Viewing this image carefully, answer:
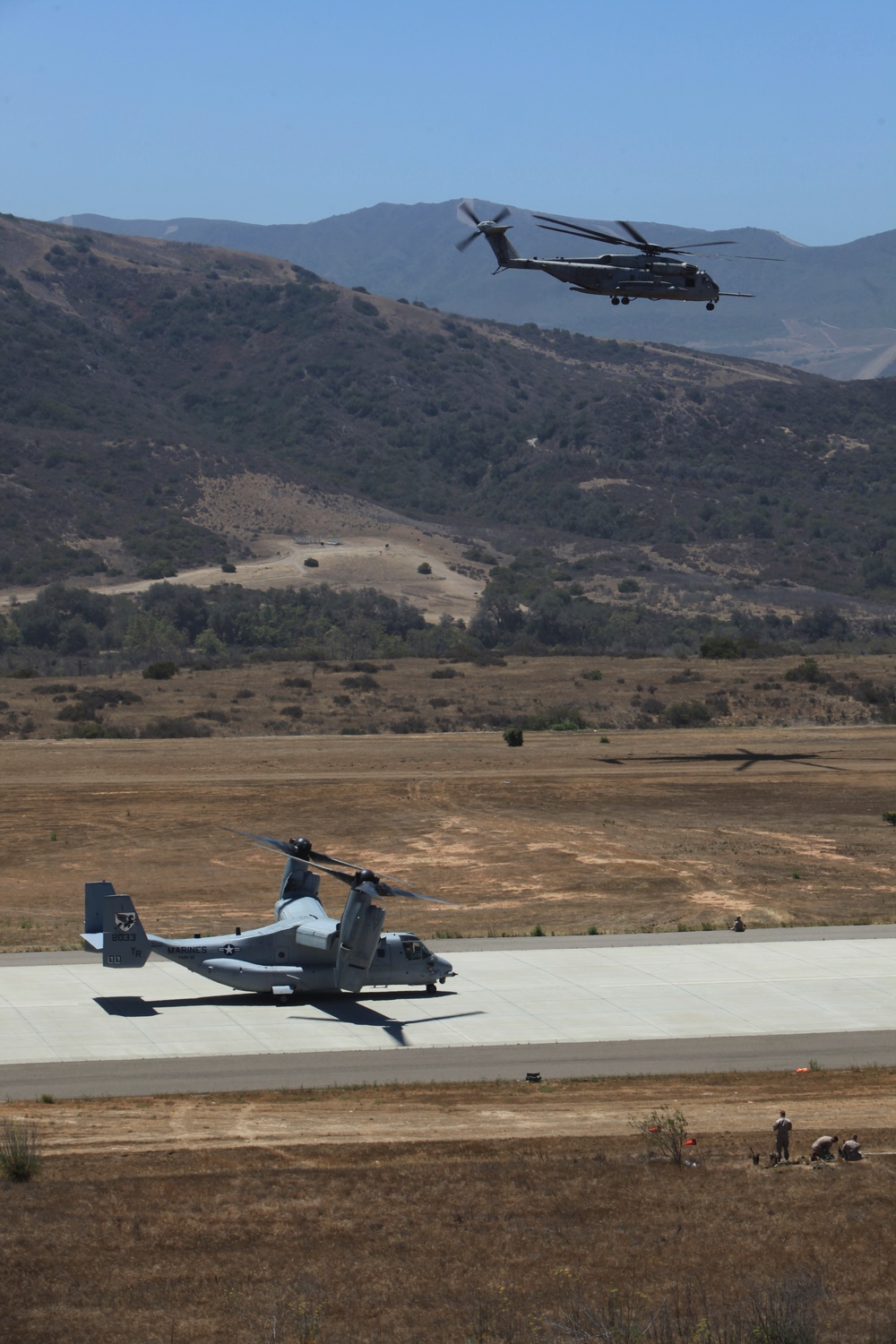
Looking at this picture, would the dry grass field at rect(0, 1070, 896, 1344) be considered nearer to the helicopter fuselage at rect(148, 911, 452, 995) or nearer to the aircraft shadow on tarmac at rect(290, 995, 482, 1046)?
the aircraft shadow on tarmac at rect(290, 995, 482, 1046)

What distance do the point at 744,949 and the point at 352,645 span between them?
73.6 m

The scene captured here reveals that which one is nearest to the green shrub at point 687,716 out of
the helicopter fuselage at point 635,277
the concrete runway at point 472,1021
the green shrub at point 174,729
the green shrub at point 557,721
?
the green shrub at point 557,721

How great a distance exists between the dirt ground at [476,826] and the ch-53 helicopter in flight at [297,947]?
20.5 ft

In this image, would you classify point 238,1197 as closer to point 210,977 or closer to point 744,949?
point 210,977

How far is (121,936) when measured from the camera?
29156mm

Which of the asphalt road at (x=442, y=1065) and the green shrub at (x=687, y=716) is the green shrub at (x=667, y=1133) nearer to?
the asphalt road at (x=442, y=1065)

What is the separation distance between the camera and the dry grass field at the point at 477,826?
40.9 m

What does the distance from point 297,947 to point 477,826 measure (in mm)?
21300

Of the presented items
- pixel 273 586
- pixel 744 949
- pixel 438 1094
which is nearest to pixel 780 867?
pixel 744 949

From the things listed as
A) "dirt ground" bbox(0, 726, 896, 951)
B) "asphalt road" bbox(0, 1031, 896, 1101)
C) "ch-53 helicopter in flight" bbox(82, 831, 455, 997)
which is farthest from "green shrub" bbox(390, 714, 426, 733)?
"asphalt road" bbox(0, 1031, 896, 1101)

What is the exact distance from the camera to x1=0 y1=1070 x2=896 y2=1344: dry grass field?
15.7 m

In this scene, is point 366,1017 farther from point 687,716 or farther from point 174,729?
point 687,716

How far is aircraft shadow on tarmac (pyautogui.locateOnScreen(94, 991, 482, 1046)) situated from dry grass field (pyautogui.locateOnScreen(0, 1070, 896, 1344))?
4.82m

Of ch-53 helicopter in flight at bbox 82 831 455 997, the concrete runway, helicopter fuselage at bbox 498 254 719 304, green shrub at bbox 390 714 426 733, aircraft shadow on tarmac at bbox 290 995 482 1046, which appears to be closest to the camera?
the concrete runway
